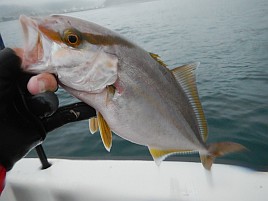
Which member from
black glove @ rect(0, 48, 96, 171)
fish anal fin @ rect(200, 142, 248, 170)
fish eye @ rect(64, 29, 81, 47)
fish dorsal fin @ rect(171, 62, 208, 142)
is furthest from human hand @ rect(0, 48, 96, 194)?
fish anal fin @ rect(200, 142, 248, 170)

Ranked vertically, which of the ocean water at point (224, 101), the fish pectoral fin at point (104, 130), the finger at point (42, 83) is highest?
the finger at point (42, 83)

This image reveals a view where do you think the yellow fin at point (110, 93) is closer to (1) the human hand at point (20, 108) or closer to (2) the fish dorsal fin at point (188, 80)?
(1) the human hand at point (20, 108)

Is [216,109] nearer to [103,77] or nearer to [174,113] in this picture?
[174,113]

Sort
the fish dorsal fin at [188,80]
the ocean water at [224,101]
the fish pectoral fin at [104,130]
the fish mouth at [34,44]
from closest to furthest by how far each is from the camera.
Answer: the fish mouth at [34,44] → the fish pectoral fin at [104,130] → the fish dorsal fin at [188,80] → the ocean water at [224,101]

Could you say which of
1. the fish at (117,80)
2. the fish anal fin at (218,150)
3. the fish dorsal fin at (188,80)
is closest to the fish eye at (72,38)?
the fish at (117,80)

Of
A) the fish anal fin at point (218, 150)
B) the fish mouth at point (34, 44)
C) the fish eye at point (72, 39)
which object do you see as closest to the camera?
the fish mouth at point (34, 44)

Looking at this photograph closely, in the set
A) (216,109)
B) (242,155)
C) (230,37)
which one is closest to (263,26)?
(230,37)

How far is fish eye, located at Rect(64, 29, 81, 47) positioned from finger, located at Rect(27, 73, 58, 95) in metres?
0.23

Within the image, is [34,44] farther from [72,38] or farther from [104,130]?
[104,130]

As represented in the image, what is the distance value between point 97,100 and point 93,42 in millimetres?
353

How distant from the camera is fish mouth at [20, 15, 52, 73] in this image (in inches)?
54.7

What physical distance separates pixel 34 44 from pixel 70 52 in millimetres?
198

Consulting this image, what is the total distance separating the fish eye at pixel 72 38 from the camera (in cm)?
148

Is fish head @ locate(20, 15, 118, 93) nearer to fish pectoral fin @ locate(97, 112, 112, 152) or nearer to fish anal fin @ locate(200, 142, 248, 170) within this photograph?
fish pectoral fin @ locate(97, 112, 112, 152)
